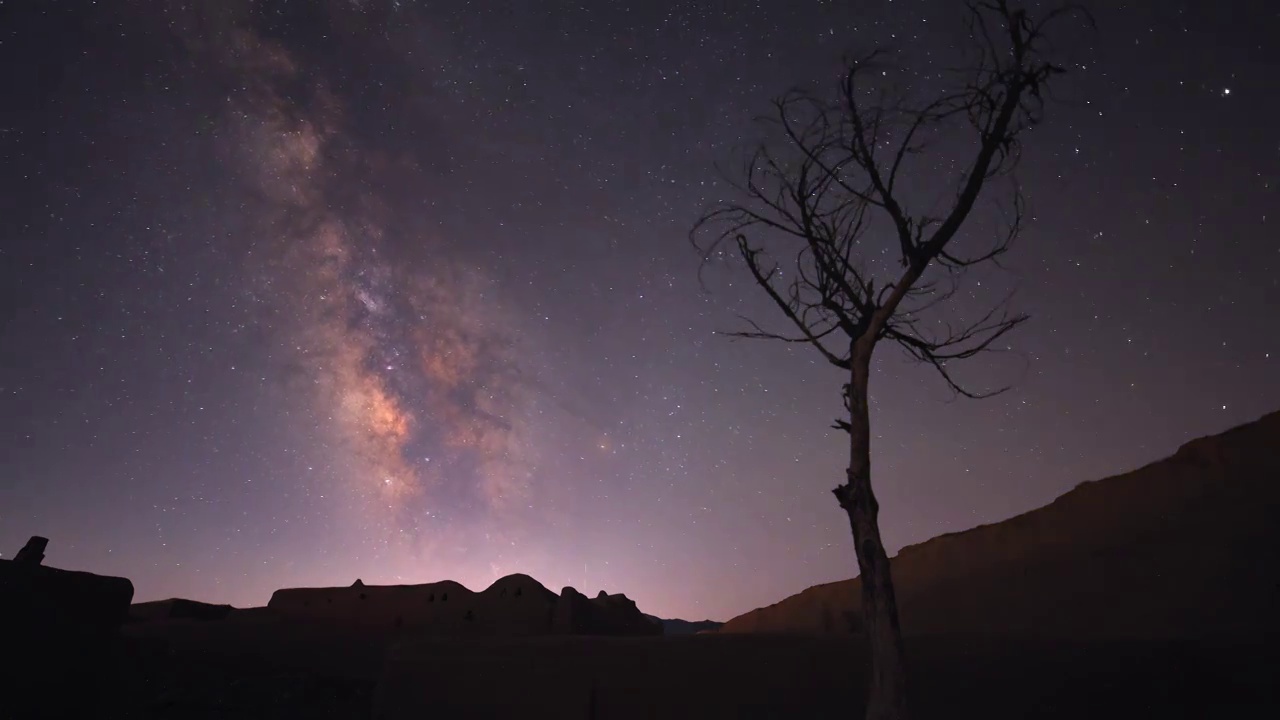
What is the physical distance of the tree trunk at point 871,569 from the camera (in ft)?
17.5

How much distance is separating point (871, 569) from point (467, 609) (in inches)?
946

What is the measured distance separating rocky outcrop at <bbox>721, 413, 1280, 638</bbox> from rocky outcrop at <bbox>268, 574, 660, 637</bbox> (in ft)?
21.0

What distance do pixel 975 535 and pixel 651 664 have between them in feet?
114

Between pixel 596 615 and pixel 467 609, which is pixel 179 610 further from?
pixel 596 615

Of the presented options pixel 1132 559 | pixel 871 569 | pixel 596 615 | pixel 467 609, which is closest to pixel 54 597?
pixel 871 569

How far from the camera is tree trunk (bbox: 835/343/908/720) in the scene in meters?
5.32

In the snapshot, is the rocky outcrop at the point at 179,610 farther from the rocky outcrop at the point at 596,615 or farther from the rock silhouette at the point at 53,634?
the rock silhouette at the point at 53,634

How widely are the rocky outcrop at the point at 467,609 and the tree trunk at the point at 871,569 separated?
1944 cm

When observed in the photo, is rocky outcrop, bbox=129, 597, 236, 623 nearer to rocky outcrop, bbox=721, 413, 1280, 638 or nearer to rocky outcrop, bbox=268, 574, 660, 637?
rocky outcrop, bbox=268, 574, 660, 637

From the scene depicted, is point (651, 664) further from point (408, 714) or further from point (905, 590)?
point (905, 590)

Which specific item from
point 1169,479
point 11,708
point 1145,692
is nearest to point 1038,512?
point 1169,479

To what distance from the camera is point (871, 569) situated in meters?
5.79

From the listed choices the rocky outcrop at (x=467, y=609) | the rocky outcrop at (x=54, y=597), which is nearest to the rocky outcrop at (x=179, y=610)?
the rocky outcrop at (x=467, y=609)

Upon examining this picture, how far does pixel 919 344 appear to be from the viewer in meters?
7.79
